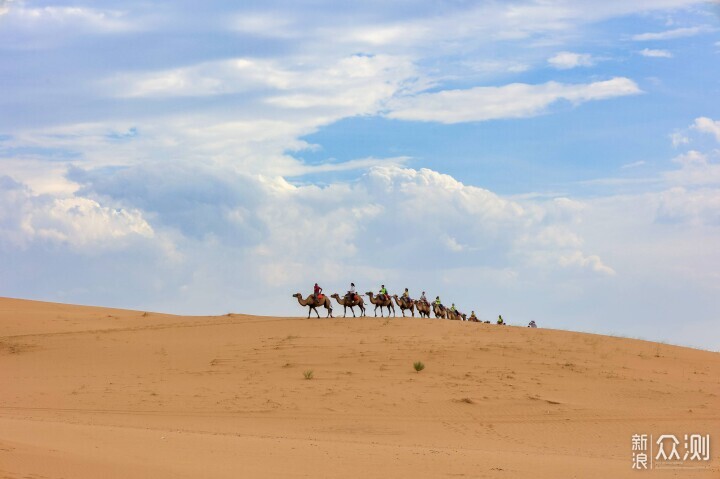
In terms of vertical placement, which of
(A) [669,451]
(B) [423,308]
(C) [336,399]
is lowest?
(A) [669,451]

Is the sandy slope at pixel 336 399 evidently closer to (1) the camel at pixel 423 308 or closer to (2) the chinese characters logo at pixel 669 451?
(2) the chinese characters logo at pixel 669 451

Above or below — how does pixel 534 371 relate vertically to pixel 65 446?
above

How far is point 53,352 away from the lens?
32094 millimetres

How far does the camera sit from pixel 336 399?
25.1m

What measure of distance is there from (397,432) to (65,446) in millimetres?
9300

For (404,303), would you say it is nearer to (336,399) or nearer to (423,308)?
(423,308)

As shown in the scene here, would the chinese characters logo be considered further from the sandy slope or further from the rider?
the rider

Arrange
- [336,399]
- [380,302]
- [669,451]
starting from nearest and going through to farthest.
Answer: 1. [669,451]
2. [336,399]
3. [380,302]

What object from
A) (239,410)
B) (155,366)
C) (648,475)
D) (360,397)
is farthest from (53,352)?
(648,475)

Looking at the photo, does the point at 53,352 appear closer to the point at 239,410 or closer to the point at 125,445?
the point at 239,410

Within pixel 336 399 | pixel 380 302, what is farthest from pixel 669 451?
pixel 380 302

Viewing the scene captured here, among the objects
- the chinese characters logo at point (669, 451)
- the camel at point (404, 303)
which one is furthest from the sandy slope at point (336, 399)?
the camel at point (404, 303)

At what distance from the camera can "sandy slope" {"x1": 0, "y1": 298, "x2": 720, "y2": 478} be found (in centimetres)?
1636

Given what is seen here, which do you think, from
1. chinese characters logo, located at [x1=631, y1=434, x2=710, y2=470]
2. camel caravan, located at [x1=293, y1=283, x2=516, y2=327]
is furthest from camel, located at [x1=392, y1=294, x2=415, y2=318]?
chinese characters logo, located at [x1=631, y1=434, x2=710, y2=470]
